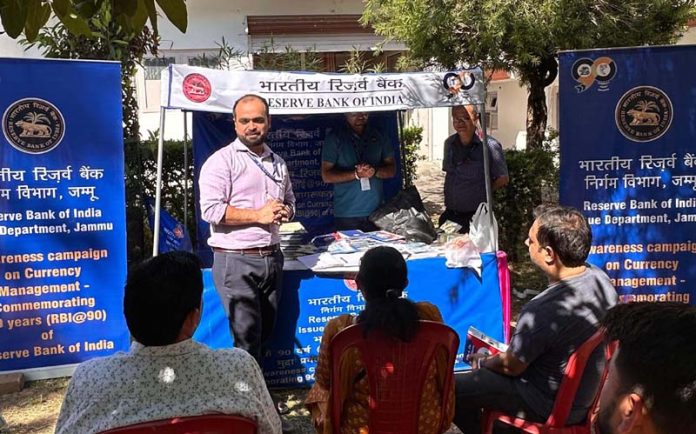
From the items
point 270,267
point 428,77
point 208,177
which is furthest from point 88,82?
point 428,77

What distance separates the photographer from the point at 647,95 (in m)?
4.20

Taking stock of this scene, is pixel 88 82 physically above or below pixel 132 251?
above

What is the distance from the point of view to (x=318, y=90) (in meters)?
3.93

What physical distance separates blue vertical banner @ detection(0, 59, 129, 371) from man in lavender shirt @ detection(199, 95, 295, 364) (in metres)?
0.97

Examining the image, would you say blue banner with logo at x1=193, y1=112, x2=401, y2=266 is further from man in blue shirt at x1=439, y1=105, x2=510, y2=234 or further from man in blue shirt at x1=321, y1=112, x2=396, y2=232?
man in blue shirt at x1=439, y1=105, x2=510, y2=234

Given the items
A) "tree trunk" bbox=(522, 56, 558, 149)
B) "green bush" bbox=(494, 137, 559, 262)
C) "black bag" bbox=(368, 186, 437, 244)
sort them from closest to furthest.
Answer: "black bag" bbox=(368, 186, 437, 244)
"green bush" bbox=(494, 137, 559, 262)
"tree trunk" bbox=(522, 56, 558, 149)

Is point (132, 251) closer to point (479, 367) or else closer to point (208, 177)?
point (208, 177)

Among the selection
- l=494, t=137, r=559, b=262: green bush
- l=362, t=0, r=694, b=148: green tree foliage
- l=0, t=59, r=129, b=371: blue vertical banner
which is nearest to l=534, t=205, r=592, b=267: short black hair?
l=0, t=59, r=129, b=371: blue vertical banner

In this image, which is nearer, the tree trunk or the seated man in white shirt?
the seated man in white shirt

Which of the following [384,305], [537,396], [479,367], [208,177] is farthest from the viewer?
[208,177]

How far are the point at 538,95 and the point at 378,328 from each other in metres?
6.47

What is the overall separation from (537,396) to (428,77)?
2.16 m

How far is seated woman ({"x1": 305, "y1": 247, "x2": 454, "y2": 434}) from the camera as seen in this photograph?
2.29m

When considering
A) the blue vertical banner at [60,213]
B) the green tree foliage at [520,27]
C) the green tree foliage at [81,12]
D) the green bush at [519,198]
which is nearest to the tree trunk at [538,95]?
the green tree foliage at [520,27]
